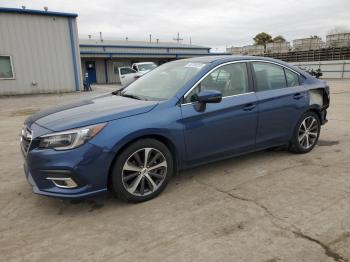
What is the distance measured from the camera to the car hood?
3213 millimetres

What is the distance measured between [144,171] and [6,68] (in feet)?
53.1

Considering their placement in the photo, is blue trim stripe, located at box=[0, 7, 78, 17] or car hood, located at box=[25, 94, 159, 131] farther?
blue trim stripe, located at box=[0, 7, 78, 17]

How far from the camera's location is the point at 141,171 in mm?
3418

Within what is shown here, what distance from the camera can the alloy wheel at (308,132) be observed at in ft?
16.3

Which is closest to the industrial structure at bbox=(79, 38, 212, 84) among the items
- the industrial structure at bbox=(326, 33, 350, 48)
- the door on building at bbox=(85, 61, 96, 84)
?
the door on building at bbox=(85, 61, 96, 84)

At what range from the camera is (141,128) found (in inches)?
130

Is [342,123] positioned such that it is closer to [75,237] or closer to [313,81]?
[313,81]

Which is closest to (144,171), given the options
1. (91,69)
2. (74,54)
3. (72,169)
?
(72,169)

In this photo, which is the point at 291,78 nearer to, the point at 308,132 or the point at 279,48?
the point at 308,132

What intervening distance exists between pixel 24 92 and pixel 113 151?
52.7 ft

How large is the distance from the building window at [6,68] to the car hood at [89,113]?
1494 cm

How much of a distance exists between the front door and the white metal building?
609 inches

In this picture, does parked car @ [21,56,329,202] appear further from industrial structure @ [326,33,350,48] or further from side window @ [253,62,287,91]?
industrial structure @ [326,33,350,48]

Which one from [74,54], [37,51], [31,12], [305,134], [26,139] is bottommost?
[305,134]
